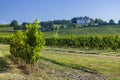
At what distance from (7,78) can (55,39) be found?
5539 cm

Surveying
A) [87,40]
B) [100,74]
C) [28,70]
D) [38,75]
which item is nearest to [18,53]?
[28,70]

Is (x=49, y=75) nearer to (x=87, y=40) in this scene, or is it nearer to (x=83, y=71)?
(x=83, y=71)

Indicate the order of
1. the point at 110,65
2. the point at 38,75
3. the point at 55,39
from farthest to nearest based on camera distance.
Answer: the point at 55,39, the point at 110,65, the point at 38,75

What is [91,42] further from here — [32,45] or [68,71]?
[68,71]

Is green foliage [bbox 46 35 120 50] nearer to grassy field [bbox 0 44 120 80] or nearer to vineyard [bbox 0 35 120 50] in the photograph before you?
vineyard [bbox 0 35 120 50]

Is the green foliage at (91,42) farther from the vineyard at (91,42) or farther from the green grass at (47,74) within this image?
the green grass at (47,74)

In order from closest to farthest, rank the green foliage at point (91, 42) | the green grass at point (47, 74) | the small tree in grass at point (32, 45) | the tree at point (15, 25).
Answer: the green grass at point (47, 74), the small tree in grass at point (32, 45), the green foliage at point (91, 42), the tree at point (15, 25)

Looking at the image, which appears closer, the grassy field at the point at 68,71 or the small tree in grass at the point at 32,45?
the grassy field at the point at 68,71

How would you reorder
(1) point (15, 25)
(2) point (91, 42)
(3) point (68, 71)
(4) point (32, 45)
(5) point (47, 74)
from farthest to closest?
(1) point (15, 25)
(2) point (91, 42)
(4) point (32, 45)
(3) point (68, 71)
(5) point (47, 74)

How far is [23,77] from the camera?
88.2 feet

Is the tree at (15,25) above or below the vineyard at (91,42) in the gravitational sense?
above

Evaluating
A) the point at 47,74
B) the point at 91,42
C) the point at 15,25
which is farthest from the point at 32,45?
the point at 15,25

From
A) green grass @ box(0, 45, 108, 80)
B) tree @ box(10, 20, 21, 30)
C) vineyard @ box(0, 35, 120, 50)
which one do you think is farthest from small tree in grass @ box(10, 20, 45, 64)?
tree @ box(10, 20, 21, 30)

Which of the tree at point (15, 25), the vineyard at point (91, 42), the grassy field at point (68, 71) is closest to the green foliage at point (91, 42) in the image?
the vineyard at point (91, 42)
